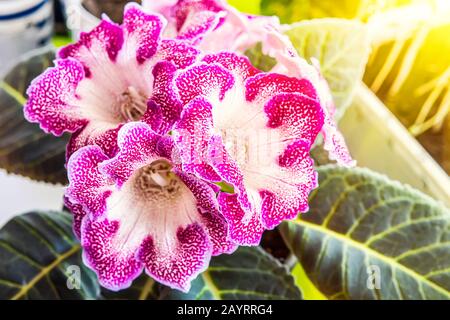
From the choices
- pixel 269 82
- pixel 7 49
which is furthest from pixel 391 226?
pixel 7 49

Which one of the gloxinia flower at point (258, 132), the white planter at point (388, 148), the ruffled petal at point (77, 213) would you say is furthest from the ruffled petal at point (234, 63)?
the white planter at point (388, 148)

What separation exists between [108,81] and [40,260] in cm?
14

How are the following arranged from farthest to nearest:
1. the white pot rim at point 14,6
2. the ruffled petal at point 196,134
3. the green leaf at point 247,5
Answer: the white pot rim at point 14,6 < the green leaf at point 247,5 < the ruffled petal at point 196,134

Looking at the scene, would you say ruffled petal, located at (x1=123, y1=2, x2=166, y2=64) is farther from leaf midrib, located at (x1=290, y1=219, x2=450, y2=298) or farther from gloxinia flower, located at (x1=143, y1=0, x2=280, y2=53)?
leaf midrib, located at (x1=290, y1=219, x2=450, y2=298)

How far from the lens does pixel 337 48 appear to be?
1.37 feet

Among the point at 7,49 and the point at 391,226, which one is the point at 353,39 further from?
the point at 7,49

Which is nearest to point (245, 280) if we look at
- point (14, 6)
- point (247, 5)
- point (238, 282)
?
point (238, 282)

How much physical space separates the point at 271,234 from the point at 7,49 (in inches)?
14.5

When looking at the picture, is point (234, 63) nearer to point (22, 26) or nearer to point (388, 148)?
point (388, 148)

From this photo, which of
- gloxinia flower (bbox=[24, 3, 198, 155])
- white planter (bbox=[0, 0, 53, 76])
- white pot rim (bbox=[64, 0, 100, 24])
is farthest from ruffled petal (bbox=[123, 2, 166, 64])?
white planter (bbox=[0, 0, 53, 76])

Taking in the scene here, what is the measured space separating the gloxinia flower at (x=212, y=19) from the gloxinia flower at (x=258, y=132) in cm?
3

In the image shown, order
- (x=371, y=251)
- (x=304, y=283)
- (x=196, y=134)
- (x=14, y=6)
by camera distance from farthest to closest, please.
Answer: (x=14, y=6) → (x=304, y=283) → (x=371, y=251) → (x=196, y=134)

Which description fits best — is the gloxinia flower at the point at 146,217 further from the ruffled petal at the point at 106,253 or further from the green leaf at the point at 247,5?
the green leaf at the point at 247,5

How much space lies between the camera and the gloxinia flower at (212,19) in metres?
0.34
